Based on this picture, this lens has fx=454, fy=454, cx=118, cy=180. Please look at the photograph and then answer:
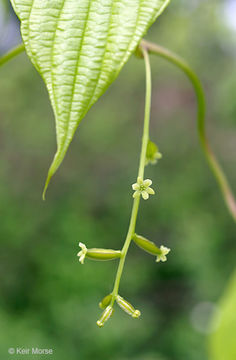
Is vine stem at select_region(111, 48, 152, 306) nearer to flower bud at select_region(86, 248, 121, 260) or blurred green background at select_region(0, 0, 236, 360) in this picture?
flower bud at select_region(86, 248, 121, 260)

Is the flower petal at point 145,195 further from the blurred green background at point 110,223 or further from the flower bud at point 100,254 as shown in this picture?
the blurred green background at point 110,223

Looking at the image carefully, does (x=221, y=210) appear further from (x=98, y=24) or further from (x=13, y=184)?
(x=98, y=24)

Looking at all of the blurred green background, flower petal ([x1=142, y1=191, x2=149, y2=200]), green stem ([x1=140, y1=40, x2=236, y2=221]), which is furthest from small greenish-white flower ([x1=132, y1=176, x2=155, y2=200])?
the blurred green background

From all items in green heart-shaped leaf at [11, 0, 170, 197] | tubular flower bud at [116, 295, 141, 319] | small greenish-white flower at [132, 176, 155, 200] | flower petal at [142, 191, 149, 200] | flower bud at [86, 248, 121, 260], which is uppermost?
green heart-shaped leaf at [11, 0, 170, 197]

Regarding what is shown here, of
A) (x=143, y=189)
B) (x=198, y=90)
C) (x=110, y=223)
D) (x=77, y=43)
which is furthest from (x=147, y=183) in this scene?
(x=110, y=223)

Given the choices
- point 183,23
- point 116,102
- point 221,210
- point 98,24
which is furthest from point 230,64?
point 98,24

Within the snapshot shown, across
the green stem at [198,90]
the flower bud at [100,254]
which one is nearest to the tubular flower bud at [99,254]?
the flower bud at [100,254]
